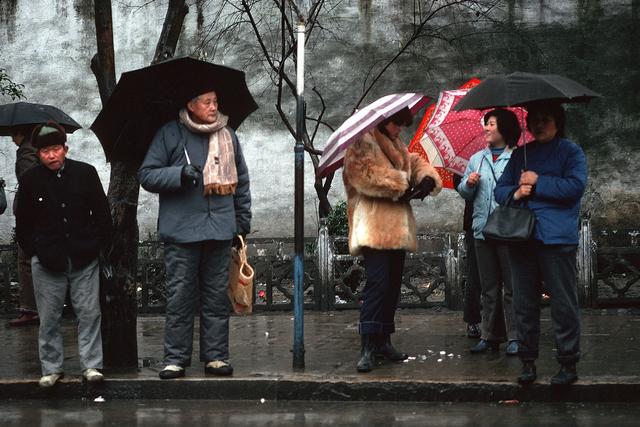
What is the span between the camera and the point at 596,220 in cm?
1764

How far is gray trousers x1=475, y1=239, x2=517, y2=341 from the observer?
8734 millimetres

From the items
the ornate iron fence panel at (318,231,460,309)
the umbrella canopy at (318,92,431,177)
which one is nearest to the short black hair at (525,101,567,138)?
the umbrella canopy at (318,92,431,177)

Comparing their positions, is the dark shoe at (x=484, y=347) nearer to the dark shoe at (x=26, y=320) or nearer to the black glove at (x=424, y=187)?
the black glove at (x=424, y=187)

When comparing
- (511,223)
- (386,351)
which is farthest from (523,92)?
(386,351)

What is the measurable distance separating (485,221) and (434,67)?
9.35 metres

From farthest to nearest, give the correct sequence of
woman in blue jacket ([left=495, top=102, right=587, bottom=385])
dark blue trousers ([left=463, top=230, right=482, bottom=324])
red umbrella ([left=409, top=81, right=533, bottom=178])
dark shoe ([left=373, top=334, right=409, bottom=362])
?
dark blue trousers ([left=463, top=230, right=482, bottom=324]), red umbrella ([left=409, top=81, right=533, bottom=178]), dark shoe ([left=373, top=334, right=409, bottom=362]), woman in blue jacket ([left=495, top=102, right=587, bottom=385])

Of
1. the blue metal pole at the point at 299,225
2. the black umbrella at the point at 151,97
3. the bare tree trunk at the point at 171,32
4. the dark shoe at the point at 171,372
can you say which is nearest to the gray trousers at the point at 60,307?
the dark shoe at the point at 171,372

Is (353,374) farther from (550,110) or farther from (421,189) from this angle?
(550,110)

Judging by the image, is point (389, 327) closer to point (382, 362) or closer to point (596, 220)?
point (382, 362)

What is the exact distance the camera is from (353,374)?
25.7 ft

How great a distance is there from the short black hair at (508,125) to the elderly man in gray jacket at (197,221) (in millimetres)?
2093

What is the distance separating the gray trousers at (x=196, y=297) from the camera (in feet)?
26.0

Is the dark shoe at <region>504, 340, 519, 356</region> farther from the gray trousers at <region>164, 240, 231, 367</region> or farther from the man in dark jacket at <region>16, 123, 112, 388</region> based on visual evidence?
the man in dark jacket at <region>16, 123, 112, 388</region>

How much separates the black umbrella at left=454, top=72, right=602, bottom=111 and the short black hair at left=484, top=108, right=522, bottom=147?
3.61 ft
